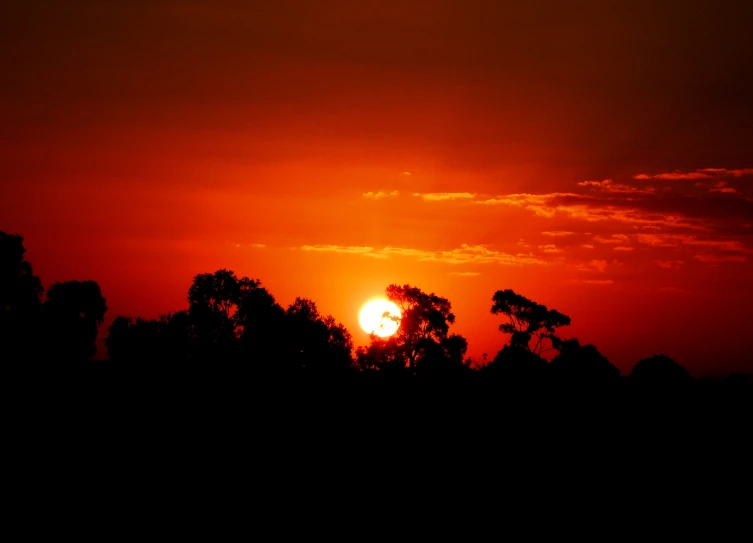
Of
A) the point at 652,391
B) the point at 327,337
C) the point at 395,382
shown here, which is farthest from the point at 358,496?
the point at 327,337

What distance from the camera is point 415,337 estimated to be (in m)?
118

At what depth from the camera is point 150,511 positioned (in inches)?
1351

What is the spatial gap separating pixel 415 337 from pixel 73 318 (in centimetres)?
5596

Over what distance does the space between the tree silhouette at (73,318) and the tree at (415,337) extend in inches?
1710

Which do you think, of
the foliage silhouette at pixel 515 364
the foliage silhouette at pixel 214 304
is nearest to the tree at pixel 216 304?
the foliage silhouette at pixel 214 304

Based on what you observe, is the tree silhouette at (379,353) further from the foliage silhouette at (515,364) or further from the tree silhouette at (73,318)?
the tree silhouette at (73,318)

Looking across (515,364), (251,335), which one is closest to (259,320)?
(251,335)

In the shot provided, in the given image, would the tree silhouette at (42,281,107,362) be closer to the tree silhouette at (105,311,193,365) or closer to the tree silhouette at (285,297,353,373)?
the tree silhouette at (105,311,193,365)

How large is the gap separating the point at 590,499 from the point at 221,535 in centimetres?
2042

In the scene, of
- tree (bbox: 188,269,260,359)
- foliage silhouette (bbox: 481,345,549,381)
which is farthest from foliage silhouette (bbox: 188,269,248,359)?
foliage silhouette (bbox: 481,345,549,381)

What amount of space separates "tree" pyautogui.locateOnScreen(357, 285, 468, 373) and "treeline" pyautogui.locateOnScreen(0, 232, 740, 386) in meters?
0.18

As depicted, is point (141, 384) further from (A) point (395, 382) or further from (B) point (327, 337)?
(B) point (327, 337)

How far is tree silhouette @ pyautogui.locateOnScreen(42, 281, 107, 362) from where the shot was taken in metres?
84.9

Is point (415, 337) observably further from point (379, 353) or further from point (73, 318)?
point (73, 318)
